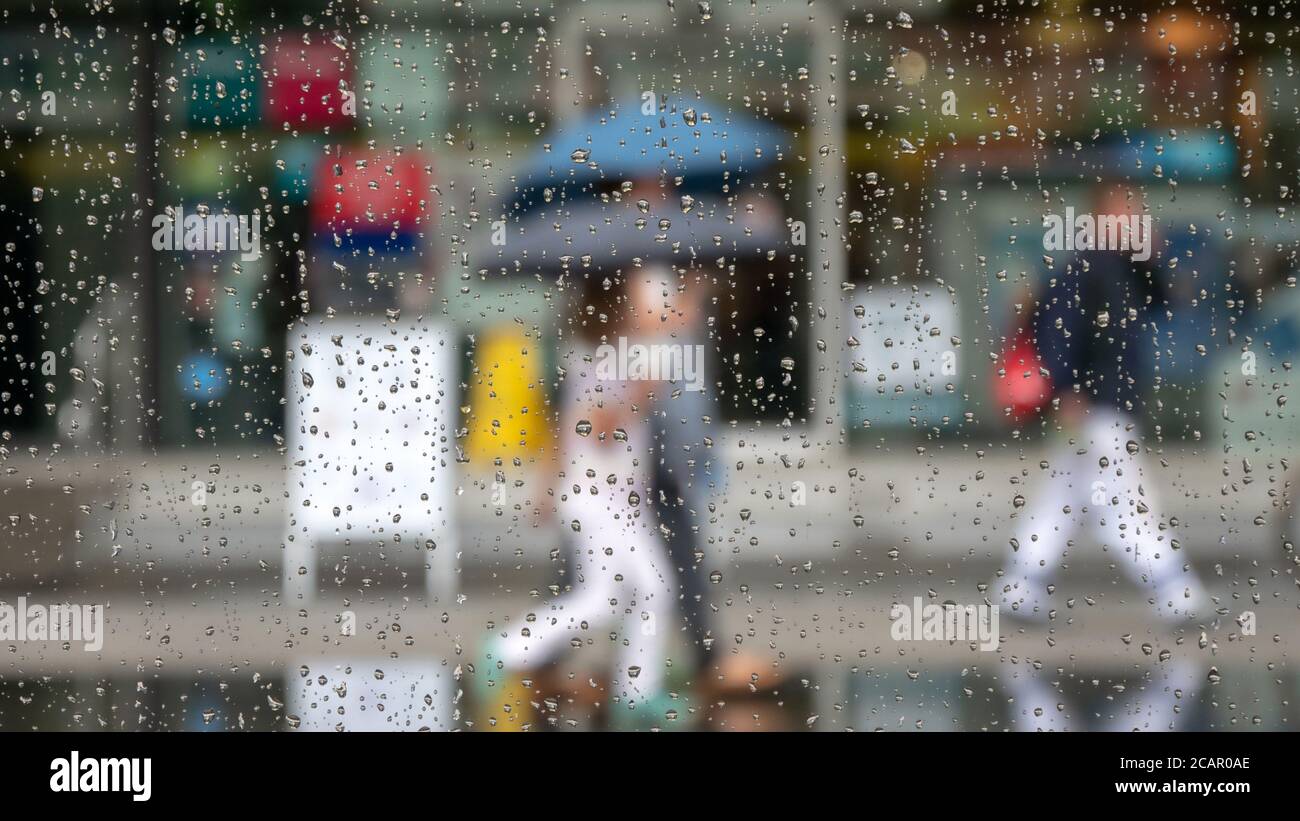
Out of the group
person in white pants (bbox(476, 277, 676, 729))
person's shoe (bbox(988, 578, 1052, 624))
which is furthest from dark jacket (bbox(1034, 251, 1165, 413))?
person in white pants (bbox(476, 277, 676, 729))

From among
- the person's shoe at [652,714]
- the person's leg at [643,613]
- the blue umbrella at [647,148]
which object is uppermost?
the blue umbrella at [647,148]

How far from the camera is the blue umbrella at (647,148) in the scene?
6.33 feet

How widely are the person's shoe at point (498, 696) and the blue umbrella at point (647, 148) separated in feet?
2.69

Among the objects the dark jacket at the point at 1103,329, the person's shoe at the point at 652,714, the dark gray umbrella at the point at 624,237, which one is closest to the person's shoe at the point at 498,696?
the person's shoe at the point at 652,714

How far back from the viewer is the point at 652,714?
78.1 inches

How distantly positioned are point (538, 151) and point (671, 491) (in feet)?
2.14

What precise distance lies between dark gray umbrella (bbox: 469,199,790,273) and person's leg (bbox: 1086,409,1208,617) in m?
0.67

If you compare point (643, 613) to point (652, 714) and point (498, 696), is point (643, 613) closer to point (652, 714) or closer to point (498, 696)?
point (652, 714)

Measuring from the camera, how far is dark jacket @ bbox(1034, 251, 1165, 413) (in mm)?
1917

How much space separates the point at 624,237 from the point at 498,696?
86cm

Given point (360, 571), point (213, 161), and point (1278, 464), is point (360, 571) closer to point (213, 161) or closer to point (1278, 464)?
point (213, 161)

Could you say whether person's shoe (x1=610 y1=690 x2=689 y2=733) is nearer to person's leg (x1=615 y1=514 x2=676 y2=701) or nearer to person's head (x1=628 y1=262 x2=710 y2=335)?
person's leg (x1=615 y1=514 x2=676 y2=701)

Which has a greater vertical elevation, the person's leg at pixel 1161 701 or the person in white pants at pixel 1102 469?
the person in white pants at pixel 1102 469

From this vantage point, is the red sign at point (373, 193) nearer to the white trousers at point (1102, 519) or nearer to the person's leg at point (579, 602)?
the person's leg at point (579, 602)
